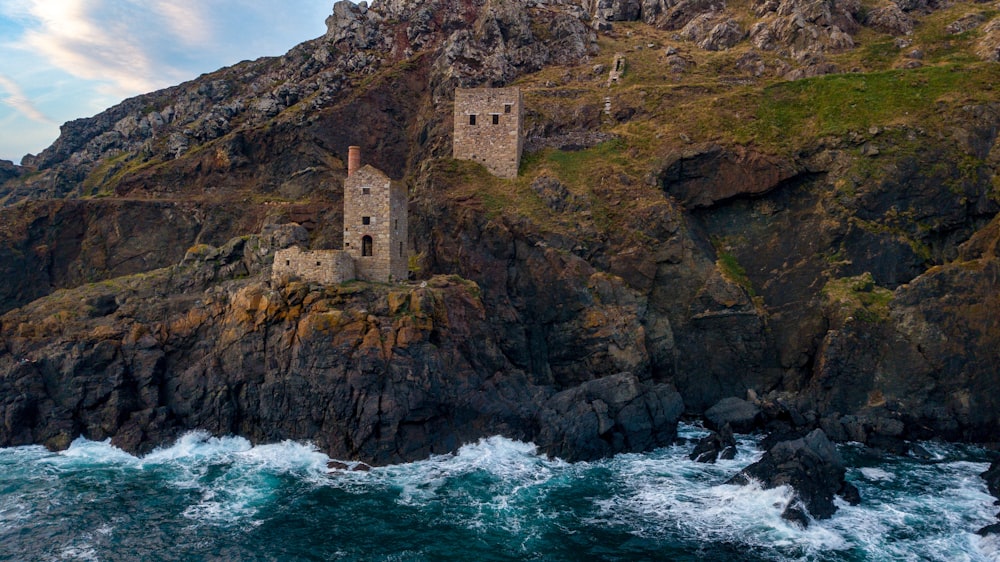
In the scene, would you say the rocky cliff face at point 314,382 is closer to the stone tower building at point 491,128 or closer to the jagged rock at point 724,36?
the stone tower building at point 491,128

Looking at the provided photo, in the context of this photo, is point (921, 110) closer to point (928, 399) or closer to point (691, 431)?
point (928, 399)

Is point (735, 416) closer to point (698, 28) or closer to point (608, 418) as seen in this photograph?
point (608, 418)

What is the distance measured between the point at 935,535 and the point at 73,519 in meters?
41.5

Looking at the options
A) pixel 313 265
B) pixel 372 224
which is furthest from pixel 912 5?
pixel 313 265

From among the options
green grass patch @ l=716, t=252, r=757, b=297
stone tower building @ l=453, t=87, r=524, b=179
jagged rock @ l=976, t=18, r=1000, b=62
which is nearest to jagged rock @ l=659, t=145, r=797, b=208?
green grass patch @ l=716, t=252, r=757, b=297

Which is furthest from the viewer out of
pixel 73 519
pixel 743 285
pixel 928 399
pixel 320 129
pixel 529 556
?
pixel 320 129

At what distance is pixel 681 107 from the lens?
223 feet

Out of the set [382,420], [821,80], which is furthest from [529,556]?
[821,80]

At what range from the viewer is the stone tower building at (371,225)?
165 ft

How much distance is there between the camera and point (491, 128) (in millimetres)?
64000

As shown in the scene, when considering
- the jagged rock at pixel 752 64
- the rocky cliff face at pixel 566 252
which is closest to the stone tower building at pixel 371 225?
the rocky cliff face at pixel 566 252

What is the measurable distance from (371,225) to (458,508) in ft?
76.6

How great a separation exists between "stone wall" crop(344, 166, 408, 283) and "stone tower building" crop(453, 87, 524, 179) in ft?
49.2

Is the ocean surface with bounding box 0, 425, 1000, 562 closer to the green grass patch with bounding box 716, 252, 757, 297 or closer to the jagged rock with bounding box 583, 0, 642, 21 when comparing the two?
the green grass patch with bounding box 716, 252, 757, 297
